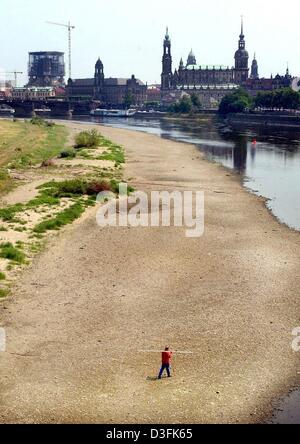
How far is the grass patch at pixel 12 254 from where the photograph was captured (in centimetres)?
2855

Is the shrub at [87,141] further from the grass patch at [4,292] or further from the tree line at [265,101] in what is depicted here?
the tree line at [265,101]

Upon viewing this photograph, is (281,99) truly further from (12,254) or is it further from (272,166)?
(12,254)

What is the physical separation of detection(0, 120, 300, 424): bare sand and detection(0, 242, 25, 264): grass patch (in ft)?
2.59

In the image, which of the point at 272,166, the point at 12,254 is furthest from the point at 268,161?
the point at 12,254

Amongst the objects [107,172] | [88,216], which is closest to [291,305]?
[88,216]

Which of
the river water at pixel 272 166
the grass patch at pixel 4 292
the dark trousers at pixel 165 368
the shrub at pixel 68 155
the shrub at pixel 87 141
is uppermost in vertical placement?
the shrub at pixel 87 141

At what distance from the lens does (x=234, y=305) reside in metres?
24.3

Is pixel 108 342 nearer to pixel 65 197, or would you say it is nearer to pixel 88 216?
pixel 88 216

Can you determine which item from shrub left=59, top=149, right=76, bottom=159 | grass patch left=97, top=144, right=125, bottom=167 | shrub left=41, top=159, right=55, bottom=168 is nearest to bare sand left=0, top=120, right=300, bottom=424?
shrub left=41, top=159, right=55, bottom=168

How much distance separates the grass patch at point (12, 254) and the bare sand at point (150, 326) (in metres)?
0.79

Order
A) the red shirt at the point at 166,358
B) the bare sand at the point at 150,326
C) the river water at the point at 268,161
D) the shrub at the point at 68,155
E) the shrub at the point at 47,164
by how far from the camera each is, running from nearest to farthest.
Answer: the bare sand at the point at 150,326 < the red shirt at the point at 166,358 < the river water at the point at 268,161 < the shrub at the point at 47,164 < the shrub at the point at 68,155

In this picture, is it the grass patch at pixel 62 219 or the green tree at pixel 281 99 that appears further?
the green tree at pixel 281 99

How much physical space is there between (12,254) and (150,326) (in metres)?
9.75

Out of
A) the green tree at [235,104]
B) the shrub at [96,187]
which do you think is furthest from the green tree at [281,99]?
the shrub at [96,187]
